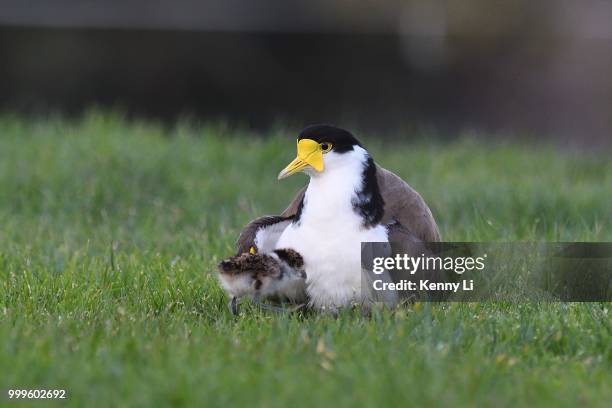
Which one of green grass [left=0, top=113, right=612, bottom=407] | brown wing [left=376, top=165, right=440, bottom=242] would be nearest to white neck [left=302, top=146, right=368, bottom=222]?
brown wing [left=376, top=165, right=440, bottom=242]

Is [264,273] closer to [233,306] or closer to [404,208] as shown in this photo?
[233,306]

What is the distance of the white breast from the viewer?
4379mm

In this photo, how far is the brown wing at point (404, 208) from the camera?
183 inches

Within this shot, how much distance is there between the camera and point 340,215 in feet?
14.5

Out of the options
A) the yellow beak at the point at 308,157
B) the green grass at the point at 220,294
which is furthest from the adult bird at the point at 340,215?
the green grass at the point at 220,294

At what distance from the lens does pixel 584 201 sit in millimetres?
7059

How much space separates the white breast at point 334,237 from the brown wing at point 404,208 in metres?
0.18

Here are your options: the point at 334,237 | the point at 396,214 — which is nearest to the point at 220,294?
the point at 334,237

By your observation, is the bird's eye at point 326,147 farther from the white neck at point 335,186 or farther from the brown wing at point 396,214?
the brown wing at point 396,214

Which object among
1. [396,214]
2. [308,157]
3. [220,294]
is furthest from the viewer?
[220,294]

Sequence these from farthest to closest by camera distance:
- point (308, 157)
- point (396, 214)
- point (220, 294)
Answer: point (220, 294) < point (396, 214) < point (308, 157)

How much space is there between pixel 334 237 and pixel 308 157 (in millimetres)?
381

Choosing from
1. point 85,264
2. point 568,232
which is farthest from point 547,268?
point 85,264

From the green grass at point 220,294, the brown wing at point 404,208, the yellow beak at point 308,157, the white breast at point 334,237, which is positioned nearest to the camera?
the green grass at point 220,294
